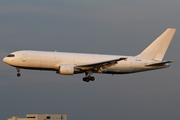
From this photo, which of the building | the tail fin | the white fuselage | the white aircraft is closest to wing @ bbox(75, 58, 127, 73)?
the white aircraft

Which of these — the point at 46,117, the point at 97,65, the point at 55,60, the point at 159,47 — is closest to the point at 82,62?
the point at 97,65

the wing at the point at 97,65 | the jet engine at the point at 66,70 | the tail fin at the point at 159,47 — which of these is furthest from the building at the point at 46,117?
the jet engine at the point at 66,70

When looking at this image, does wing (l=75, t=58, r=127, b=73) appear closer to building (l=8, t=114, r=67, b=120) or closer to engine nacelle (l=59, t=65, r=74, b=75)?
engine nacelle (l=59, t=65, r=74, b=75)

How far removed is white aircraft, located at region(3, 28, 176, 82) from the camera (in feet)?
185

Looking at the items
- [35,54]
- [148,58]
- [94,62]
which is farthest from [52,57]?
[148,58]

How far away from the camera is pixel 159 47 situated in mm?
65188

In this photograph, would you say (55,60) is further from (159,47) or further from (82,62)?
(159,47)

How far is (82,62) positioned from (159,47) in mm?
15630

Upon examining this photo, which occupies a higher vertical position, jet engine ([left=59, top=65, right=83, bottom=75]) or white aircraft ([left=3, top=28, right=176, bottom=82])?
white aircraft ([left=3, top=28, right=176, bottom=82])

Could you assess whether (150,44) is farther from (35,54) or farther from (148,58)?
(35,54)

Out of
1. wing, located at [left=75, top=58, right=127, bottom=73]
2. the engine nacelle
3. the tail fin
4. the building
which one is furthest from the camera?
the building

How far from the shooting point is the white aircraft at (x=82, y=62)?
5625 cm

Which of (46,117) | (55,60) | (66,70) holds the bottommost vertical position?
(46,117)

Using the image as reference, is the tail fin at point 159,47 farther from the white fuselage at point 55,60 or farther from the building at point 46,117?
the building at point 46,117
